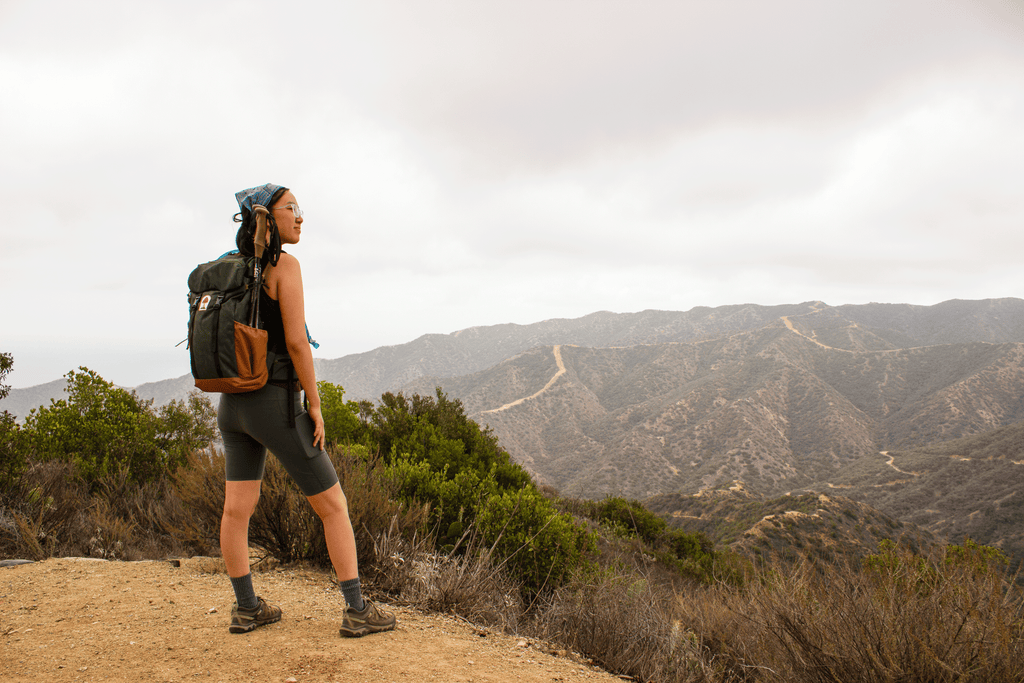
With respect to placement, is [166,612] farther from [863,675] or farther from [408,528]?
[863,675]

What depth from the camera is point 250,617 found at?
2.14m

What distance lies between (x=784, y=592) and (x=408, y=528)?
246 centimetres

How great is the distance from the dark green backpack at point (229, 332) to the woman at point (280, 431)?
2.6 inches

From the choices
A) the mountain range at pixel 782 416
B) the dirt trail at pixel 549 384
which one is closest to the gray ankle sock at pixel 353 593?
the mountain range at pixel 782 416

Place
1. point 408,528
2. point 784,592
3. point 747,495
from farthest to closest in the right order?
point 747,495
point 408,528
point 784,592

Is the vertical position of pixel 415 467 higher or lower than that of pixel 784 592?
higher

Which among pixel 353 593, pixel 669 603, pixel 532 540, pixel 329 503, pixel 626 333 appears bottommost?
pixel 669 603

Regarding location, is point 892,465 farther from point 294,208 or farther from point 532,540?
point 294,208

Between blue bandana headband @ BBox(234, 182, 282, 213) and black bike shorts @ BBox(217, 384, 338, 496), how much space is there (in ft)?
2.51

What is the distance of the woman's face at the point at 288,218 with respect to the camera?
2.06 metres

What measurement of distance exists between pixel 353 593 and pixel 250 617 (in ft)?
1.61

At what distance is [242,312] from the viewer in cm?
187

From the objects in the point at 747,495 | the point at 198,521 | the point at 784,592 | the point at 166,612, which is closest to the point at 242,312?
the point at 166,612

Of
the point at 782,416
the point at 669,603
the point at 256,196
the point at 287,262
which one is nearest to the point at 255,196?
the point at 256,196
